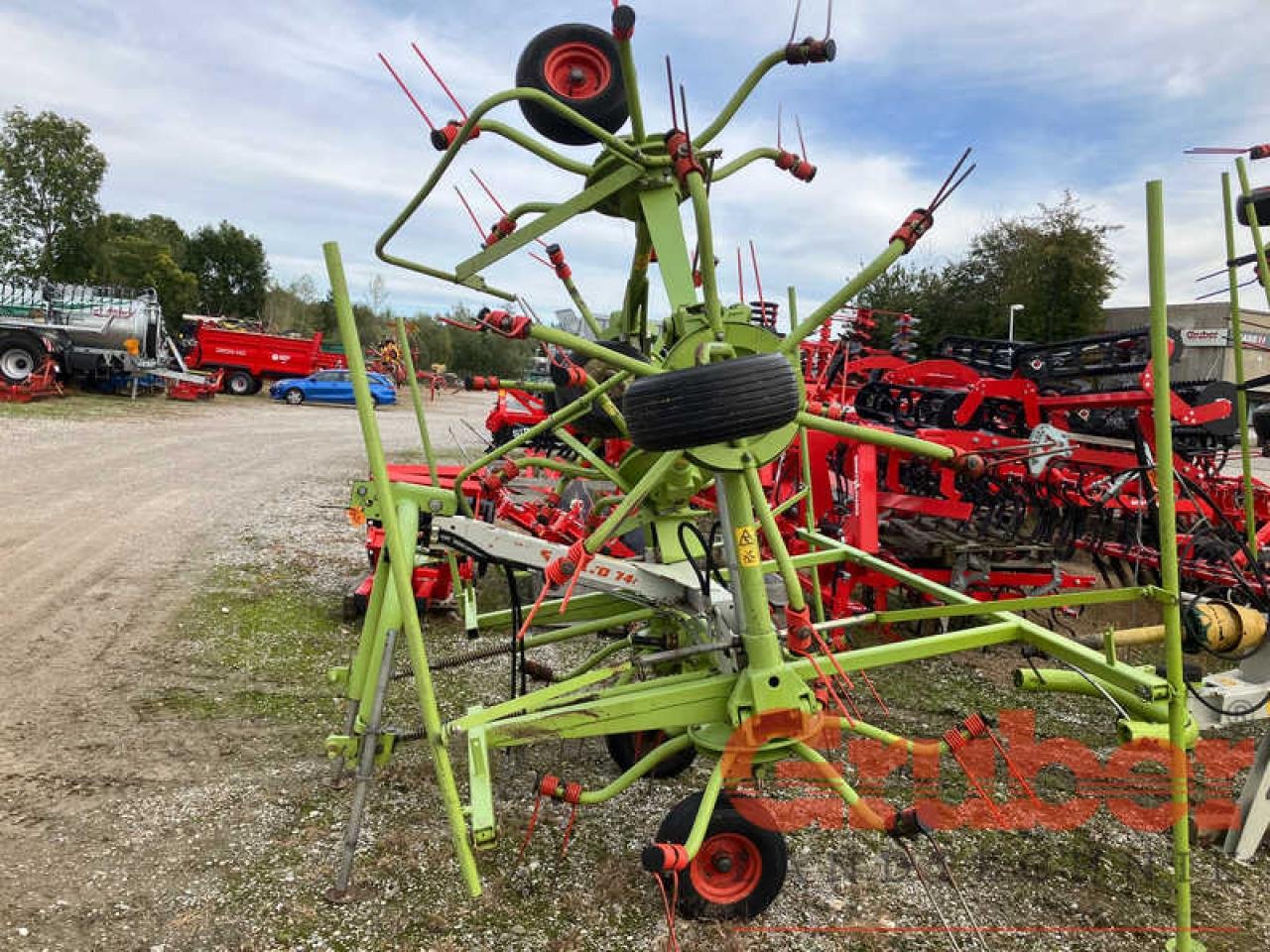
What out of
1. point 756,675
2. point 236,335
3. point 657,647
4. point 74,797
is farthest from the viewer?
point 236,335

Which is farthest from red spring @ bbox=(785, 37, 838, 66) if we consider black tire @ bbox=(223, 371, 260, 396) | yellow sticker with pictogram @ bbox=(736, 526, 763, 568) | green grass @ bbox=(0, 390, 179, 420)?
black tire @ bbox=(223, 371, 260, 396)

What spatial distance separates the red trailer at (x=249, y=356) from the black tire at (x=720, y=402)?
27.4m

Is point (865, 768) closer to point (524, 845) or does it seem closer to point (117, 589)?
point (524, 845)

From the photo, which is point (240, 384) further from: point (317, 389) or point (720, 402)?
point (720, 402)

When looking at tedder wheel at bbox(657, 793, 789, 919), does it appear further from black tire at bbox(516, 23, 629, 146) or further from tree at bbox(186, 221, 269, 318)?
tree at bbox(186, 221, 269, 318)

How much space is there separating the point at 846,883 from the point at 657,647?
1462 mm

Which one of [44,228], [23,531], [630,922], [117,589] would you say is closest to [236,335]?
[44,228]

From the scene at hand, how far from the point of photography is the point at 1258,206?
375cm

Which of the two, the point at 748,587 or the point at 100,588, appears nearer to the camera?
the point at 748,587

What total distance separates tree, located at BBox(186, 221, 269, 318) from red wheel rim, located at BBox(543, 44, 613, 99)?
173 feet

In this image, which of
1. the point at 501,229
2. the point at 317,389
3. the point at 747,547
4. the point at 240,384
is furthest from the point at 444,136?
the point at 240,384

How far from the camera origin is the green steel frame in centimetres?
256

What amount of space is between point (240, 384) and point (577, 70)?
92.8 feet

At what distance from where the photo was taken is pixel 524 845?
3492mm
